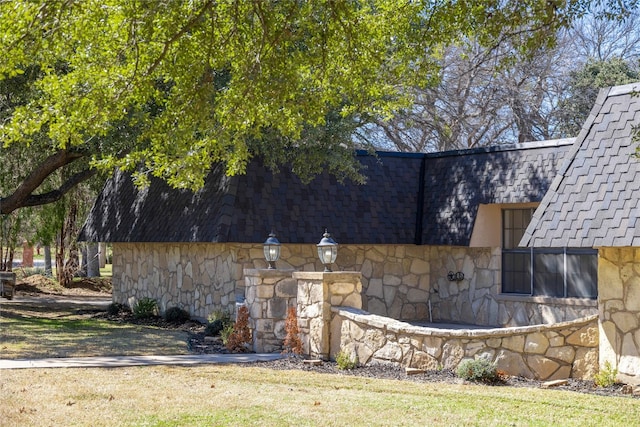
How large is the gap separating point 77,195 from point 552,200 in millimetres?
21620

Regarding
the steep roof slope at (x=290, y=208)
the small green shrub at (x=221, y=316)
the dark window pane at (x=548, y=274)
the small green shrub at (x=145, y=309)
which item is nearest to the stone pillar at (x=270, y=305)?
the small green shrub at (x=221, y=316)

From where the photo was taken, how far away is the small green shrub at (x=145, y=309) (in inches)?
Result: 879

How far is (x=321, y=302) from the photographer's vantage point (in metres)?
14.3

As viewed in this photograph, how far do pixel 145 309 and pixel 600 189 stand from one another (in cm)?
1291

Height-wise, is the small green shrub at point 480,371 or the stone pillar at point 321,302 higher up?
the stone pillar at point 321,302

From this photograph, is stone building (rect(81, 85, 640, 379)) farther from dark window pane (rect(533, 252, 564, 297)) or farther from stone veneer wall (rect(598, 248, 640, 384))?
stone veneer wall (rect(598, 248, 640, 384))

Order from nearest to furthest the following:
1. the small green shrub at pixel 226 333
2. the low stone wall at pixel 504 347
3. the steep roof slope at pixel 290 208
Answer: the low stone wall at pixel 504 347 < the small green shrub at pixel 226 333 < the steep roof slope at pixel 290 208

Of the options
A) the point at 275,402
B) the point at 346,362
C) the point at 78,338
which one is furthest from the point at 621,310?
the point at 78,338

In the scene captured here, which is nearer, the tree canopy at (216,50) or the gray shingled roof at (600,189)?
the tree canopy at (216,50)

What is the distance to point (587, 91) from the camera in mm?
30672

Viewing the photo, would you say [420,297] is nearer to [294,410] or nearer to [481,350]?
[481,350]

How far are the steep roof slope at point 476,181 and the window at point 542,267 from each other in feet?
2.42

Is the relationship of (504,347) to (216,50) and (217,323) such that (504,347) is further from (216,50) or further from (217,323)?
(217,323)

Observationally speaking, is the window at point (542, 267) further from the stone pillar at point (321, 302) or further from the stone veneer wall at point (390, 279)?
the stone pillar at point (321, 302)
